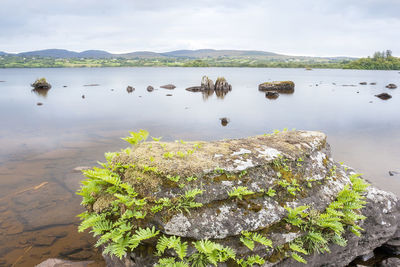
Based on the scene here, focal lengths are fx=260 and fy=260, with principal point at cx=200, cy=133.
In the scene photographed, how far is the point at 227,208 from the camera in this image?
7.43 m

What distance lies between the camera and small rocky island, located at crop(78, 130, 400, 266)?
271 inches

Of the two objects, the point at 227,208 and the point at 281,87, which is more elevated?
the point at 281,87

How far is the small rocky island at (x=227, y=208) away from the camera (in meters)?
6.88

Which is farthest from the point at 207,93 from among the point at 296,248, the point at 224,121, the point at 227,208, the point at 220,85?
the point at 296,248

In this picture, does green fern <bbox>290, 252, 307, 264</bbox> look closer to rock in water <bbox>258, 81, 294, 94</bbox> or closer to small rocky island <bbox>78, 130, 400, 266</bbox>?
small rocky island <bbox>78, 130, 400, 266</bbox>

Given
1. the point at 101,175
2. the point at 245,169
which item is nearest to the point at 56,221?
the point at 101,175

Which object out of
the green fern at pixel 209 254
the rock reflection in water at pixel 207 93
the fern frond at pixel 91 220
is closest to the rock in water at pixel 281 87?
the rock reflection in water at pixel 207 93

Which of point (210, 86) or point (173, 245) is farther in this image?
point (210, 86)

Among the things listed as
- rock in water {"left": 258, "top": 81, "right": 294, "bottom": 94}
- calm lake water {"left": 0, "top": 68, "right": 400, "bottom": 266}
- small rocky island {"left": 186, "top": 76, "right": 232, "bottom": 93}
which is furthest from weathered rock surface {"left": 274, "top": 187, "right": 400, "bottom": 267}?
rock in water {"left": 258, "top": 81, "right": 294, "bottom": 94}

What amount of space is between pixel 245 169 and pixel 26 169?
15509mm

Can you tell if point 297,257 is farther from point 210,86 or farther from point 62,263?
point 210,86

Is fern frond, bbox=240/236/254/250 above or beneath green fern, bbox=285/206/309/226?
beneath

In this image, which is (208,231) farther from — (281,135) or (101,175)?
(281,135)

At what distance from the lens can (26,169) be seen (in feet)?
55.6
